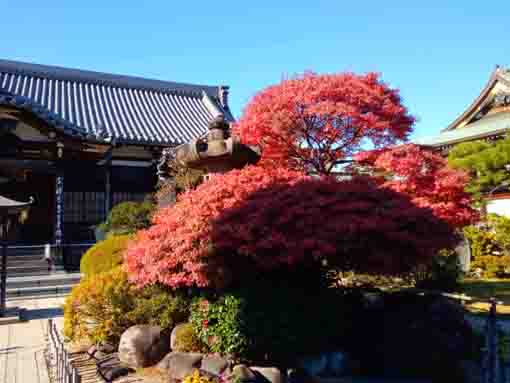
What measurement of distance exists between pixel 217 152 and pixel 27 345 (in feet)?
13.3

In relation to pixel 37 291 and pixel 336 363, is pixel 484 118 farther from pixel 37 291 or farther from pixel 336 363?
pixel 37 291

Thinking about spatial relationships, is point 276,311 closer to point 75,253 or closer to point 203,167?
point 203,167

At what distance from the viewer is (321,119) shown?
320 inches

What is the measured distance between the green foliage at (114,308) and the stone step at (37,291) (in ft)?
17.9

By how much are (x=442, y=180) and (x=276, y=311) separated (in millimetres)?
4538

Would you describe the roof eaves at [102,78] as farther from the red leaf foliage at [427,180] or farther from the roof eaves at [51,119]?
the red leaf foliage at [427,180]

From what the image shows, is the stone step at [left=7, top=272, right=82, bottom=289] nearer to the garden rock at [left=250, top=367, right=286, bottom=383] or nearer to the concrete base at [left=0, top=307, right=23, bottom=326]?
the concrete base at [left=0, top=307, right=23, bottom=326]

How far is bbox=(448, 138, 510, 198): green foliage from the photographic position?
48.5 ft

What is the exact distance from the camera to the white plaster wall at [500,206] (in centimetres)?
1733

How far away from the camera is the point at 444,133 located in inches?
800

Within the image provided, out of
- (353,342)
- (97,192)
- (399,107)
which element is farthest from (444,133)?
(353,342)

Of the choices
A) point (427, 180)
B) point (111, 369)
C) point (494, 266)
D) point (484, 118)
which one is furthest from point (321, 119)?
point (484, 118)

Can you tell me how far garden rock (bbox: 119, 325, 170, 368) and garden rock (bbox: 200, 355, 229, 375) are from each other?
828 mm

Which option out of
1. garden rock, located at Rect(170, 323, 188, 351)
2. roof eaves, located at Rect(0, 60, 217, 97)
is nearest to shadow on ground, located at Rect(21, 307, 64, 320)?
garden rock, located at Rect(170, 323, 188, 351)
